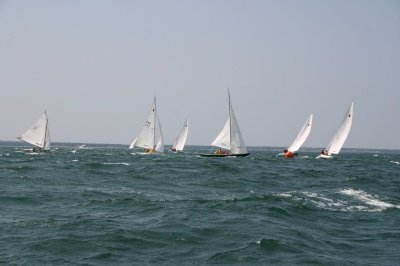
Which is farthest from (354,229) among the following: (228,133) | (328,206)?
(228,133)

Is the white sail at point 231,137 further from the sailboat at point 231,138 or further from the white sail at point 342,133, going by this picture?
the white sail at point 342,133

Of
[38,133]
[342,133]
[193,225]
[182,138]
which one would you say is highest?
[342,133]

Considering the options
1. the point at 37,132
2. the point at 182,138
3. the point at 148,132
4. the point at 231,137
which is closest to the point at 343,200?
the point at 231,137

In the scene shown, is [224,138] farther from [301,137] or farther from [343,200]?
[343,200]

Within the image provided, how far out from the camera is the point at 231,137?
233 feet

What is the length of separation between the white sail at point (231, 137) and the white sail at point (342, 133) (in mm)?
21941

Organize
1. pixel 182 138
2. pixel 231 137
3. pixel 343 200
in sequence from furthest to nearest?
pixel 182 138, pixel 231 137, pixel 343 200

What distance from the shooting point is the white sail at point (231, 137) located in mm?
71250

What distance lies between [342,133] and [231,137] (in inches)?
969

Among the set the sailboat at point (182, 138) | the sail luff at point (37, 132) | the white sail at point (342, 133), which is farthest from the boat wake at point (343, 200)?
the sailboat at point (182, 138)

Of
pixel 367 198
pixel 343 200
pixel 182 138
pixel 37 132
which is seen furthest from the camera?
pixel 182 138

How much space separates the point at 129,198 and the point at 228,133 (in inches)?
1875

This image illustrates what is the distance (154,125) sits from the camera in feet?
280

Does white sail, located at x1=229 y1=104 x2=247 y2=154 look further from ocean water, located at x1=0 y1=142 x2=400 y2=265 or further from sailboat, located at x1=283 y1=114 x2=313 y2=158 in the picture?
ocean water, located at x1=0 y1=142 x2=400 y2=265
